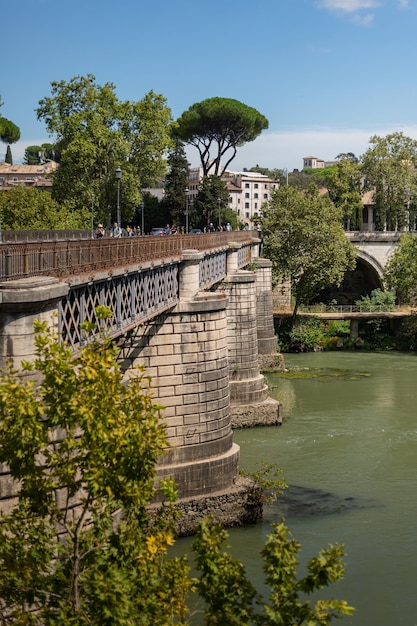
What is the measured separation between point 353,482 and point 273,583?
16487 millimetres

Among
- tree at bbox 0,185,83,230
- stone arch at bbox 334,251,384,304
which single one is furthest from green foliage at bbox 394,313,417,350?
tree at bbox 0,185,83,230

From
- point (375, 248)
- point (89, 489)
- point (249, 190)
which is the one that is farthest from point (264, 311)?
point (249, 190)

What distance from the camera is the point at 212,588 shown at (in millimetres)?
8805

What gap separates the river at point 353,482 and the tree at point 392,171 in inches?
1194

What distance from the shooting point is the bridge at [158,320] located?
11812 mm

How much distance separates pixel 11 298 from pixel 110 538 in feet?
10.2

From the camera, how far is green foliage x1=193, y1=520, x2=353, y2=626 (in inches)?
335

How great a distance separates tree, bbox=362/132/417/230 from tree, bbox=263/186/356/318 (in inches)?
635

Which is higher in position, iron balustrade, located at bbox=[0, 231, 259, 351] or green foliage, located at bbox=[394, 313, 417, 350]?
iron balustrade, located at bbox=[0, 231, 259, 351]

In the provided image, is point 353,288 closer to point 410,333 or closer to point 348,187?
point 348,187

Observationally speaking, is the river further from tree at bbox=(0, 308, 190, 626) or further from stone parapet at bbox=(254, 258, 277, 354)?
tree at bbox=(0, 308, 190, 626)

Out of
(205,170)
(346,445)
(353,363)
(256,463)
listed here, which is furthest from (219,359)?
(205,170)

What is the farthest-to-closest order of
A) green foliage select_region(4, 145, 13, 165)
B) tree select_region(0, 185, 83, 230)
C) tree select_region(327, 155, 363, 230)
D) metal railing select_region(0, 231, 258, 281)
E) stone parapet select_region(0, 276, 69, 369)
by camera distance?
green foliage select_region(4, 145, 13, 165), tree select_region(327, 155, 363, 230), tree select_region(0, 185, 83, 230), metal railing select_region(0, 231, 258, 281), stone parapet select_region(0, 276, 69, 369)

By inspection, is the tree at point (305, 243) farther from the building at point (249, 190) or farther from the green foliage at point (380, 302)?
the building at point (249, 190)
